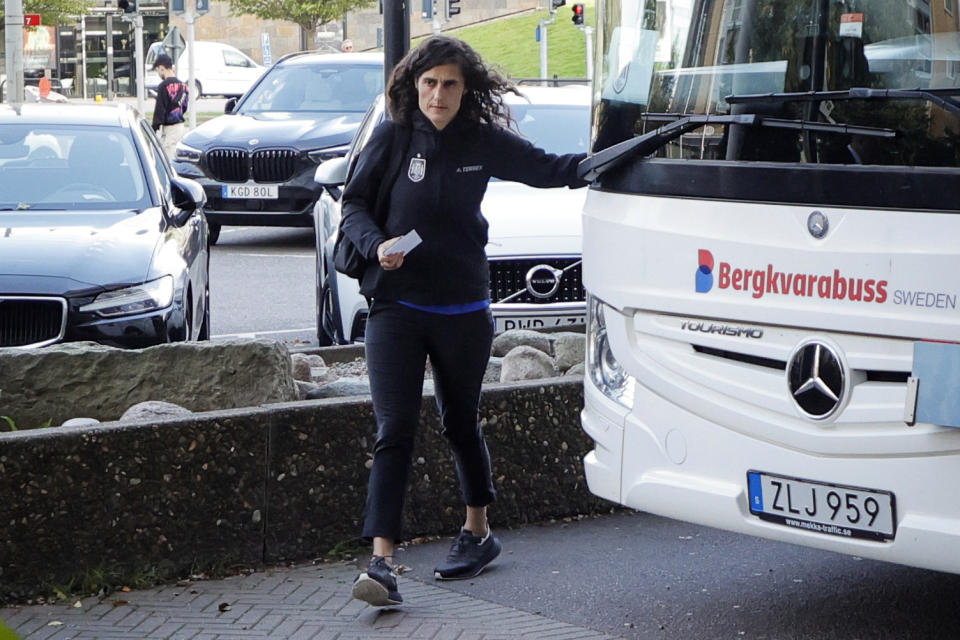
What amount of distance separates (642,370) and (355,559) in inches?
62.2

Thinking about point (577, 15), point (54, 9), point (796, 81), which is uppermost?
point (54, 9)

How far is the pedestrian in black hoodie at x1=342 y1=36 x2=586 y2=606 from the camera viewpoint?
5.39m

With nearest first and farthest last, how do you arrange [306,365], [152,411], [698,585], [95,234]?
1. [698,585]
2. [152,411]
3. [306,365]
4. [95,234]

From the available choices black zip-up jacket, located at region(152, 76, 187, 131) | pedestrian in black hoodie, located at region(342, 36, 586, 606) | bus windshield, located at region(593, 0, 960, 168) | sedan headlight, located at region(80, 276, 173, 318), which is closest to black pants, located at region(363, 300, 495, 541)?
pedestrian in black hoodie, located at region(342, 36, 586, 606)

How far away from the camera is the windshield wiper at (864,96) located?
13.8 ft

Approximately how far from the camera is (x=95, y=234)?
27.7 feet

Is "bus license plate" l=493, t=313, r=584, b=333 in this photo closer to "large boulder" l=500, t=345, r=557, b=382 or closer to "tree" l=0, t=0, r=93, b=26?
"large boulder" l=500, t=345, r=557, b=382

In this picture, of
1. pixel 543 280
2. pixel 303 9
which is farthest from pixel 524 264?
pixel 303 9

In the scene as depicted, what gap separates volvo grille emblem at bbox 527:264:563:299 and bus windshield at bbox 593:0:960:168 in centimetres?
364

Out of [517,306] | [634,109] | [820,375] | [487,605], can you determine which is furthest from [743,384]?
[517,306]

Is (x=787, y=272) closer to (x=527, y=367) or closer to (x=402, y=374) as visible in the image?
(x=402, y=374)

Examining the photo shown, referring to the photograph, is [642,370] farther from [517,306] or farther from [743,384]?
[517,306]

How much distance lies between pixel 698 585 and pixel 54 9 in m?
43.2

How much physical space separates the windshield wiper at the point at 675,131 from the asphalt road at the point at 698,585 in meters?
1.41
